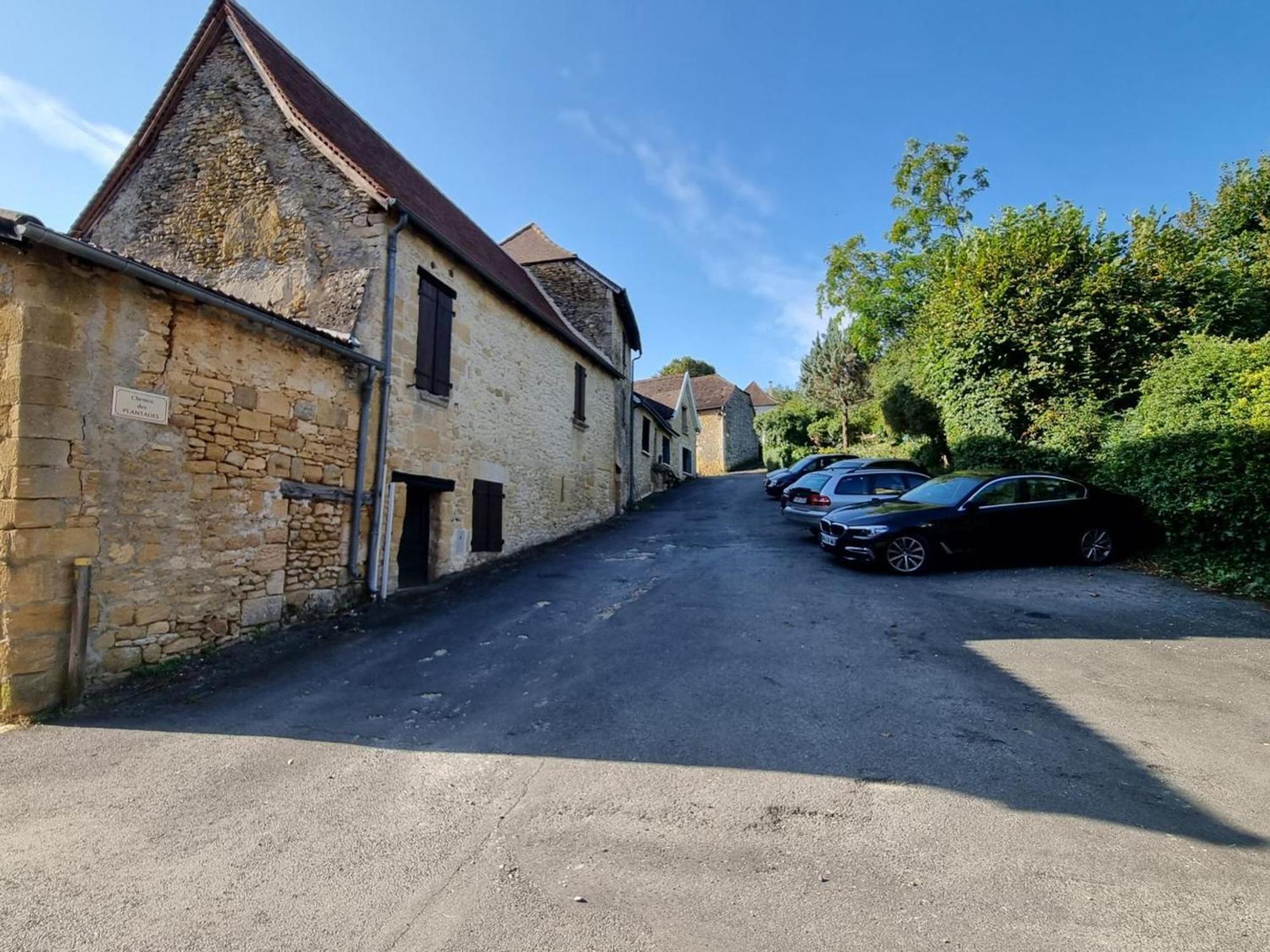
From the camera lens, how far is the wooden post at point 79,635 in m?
4.80

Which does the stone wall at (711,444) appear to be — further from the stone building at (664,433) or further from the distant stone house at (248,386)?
the distant stone house at (248,386)

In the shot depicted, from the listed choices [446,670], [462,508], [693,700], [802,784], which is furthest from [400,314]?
[802,784]

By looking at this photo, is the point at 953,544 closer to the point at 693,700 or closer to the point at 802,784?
the point at 693,700

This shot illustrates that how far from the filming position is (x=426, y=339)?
30.0ft

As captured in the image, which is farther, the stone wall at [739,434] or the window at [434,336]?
the stone wall at [739,434]

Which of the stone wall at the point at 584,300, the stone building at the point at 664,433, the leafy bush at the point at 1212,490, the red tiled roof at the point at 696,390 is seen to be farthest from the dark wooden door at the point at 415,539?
the red tiled roof at the point at 696,390

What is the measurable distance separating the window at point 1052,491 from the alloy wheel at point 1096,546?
578mm

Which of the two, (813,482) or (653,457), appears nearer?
(813,482)

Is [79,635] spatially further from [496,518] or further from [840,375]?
[840,375]

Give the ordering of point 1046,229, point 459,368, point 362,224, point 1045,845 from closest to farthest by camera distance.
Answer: point 1045,845, point 362,224, point 459,368, point 1046,229

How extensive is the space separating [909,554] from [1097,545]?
9.25 ft

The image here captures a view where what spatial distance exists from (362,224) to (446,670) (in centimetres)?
664

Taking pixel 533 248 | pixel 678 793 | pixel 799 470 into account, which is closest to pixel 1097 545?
pixel 678 793

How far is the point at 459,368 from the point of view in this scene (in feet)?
33.0
